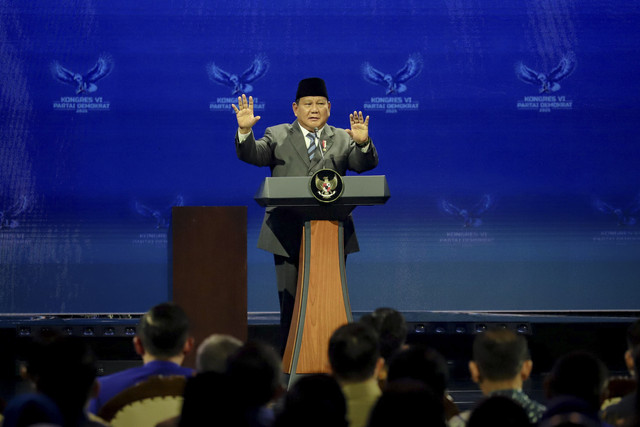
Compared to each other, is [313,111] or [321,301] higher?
[313,111]

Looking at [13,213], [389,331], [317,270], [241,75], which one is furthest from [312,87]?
[13,213]

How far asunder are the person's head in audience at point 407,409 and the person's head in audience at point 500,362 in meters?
0.83

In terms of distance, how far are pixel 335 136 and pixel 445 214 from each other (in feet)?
6.66

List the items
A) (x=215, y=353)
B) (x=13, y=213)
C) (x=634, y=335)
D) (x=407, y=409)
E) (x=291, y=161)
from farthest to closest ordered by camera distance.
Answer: (x=13, y=213) < (x=291, y=161) < (x=634, y=335) < (x=215, y=353) < (x=407, y=409)

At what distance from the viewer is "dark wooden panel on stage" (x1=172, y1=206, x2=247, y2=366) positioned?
15.6 feet

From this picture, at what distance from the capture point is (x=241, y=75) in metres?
6.06

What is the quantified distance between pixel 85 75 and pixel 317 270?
3.08 m

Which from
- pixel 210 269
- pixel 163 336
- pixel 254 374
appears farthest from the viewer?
pixel 210 269

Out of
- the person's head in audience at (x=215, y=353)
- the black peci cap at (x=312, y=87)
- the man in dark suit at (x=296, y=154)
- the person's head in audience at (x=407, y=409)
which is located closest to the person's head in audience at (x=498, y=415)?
the person's head in audience at (x=407, y=409)

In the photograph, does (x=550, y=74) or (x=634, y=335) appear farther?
(x=550, y=74)

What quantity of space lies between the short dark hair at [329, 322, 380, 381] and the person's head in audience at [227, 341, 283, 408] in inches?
16.7

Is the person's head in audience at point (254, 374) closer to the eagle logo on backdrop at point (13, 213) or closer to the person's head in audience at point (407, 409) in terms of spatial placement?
the person's head in audience at point (407, 409)

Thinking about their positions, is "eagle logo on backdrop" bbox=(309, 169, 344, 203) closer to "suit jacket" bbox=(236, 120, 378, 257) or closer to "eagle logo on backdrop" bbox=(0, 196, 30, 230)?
"suit jacket" bbox=(236, 120, 378, 257)

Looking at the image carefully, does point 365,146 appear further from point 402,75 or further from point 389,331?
Result: point 402,75
